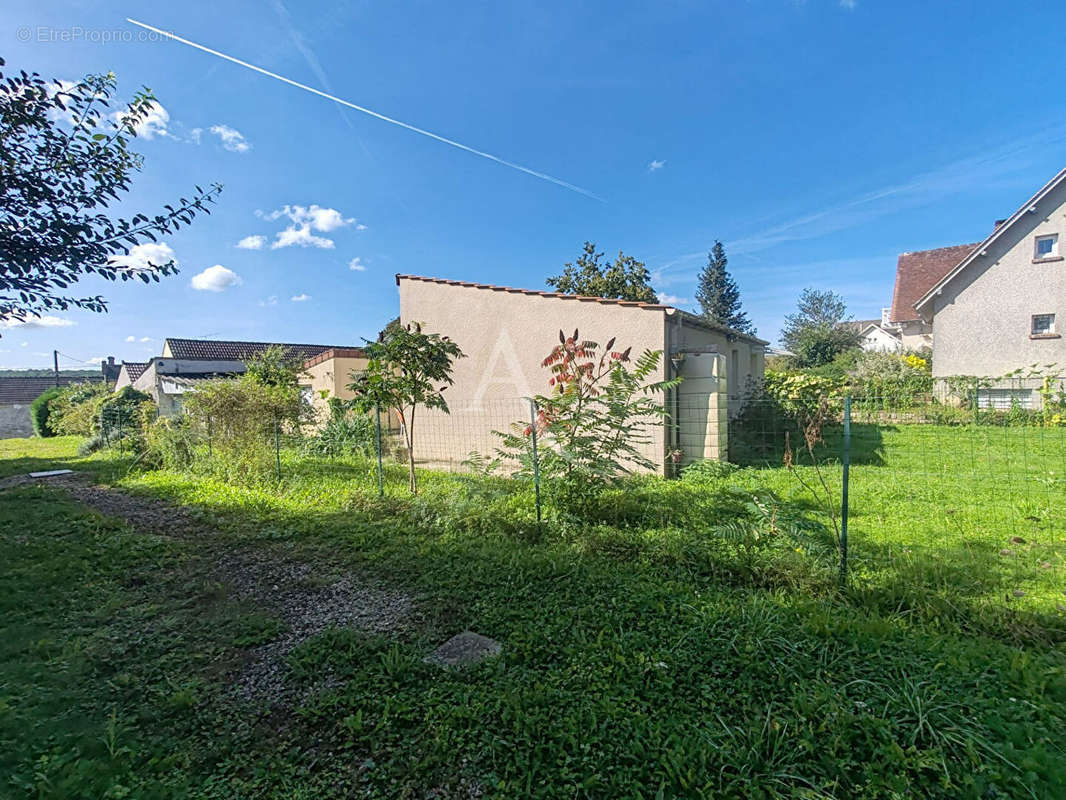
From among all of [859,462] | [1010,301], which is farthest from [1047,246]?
[859,462]

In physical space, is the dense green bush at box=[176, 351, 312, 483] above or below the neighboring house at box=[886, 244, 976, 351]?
below

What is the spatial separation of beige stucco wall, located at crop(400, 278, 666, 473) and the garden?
3086mm

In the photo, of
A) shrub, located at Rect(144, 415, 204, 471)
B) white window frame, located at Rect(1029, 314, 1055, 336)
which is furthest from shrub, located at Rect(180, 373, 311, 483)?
white window frame, located at Rect(1029, 314, 1055, 336)

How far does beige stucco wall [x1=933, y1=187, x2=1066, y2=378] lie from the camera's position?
1523 centimetres

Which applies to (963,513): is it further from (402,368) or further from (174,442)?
(174,442)

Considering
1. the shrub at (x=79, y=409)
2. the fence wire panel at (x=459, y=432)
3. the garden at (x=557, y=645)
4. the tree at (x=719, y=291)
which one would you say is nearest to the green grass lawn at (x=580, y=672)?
the garden at (x=557, y=645)

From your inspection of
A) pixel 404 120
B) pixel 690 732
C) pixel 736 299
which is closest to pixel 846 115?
pixel 404 120

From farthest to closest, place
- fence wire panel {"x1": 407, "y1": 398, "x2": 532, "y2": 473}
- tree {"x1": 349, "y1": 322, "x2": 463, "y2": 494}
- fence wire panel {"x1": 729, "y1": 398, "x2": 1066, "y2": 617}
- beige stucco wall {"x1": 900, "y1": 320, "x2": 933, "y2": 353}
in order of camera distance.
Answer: beige stucco wall {"x1": 900, "y1": 320, "x2": 933, "y2": 353}
fence wire panel {"x1": 407, "y1": 398, "x2": 532, "y2": 473}
tree {"x1": 349, "y1": 322, "x2": 463, "y2": 494}
fence wire panel {"x1": 729, "y1": 398, "x2": 1066, "y2": 617}

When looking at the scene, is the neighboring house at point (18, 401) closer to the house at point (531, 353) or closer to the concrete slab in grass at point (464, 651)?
the house at point (531, 353)

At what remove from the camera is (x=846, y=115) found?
10.7 metres

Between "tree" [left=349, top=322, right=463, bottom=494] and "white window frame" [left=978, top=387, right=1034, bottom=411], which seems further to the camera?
"tree" [left=349, top=322, right=463, bottom=494]

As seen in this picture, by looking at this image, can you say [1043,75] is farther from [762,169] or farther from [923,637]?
[923,637]

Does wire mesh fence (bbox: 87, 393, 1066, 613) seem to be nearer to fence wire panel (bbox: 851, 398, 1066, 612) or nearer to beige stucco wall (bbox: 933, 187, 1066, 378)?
fence wire panel (bbox: 851, 398, 1066, 612)

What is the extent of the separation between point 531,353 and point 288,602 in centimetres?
676
